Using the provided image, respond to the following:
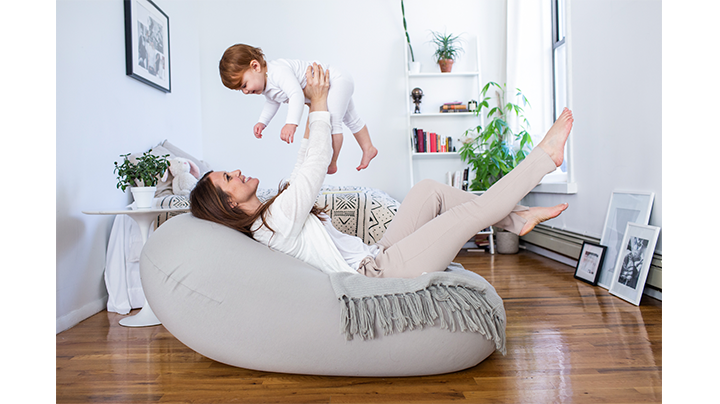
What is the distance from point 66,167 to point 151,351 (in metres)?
1.10

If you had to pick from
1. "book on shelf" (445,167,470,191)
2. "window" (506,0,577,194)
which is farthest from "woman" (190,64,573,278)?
"book on shelf" (445,167,470,191)

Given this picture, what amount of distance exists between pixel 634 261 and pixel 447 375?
146 centimetres

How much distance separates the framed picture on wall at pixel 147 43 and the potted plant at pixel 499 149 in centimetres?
274

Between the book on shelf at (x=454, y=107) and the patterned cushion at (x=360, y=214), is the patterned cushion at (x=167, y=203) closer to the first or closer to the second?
the patterned cushion at (x=360, y=214)

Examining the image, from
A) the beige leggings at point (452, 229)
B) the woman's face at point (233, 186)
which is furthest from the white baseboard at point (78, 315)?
the beige leggings at point (452, 229)

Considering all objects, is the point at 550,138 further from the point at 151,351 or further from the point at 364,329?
the point at 151,351

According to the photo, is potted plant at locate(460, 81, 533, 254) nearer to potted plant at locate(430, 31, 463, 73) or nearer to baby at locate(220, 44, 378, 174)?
potted plant at locate(430, 31, 463, 73)

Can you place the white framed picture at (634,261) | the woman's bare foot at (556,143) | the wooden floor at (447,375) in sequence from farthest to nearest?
the white framed picture at (634,261), the woman's bare foot at (556,143), the wooden floor at (447,375)

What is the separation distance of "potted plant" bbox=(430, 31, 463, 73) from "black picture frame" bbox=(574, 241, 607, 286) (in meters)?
2.38

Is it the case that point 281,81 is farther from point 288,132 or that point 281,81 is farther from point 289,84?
point 288,132

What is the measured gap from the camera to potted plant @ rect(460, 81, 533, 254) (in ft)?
13.0

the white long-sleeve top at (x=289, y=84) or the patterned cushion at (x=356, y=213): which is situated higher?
the white long-sleeve top at (x=289, y=84)

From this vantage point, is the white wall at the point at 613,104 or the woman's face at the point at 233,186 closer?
the woman's face at the point at 233,186

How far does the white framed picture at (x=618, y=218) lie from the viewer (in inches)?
92.2
